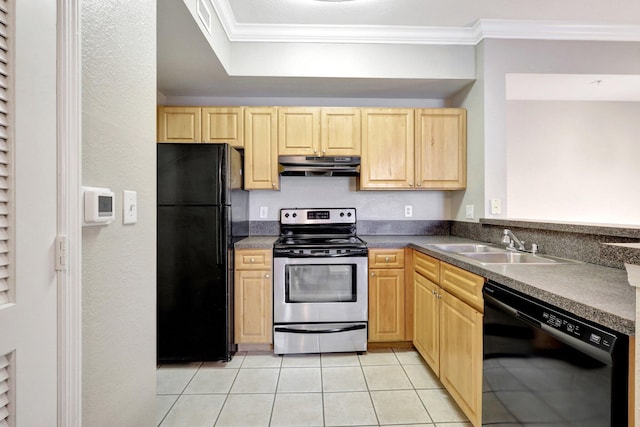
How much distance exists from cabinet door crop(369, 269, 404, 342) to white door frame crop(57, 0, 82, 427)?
215 cm

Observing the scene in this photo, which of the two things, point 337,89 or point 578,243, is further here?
point 337,89

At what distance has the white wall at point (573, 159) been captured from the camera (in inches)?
142

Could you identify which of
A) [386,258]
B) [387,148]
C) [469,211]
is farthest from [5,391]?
[469,211]

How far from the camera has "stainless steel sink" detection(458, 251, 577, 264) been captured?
6.08ft

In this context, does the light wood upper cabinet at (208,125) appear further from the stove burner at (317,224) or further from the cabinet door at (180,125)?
the stove burner at (317,224)

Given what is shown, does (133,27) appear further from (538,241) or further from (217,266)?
(538,241)

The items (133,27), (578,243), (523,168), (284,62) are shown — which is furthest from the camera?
(523,168)

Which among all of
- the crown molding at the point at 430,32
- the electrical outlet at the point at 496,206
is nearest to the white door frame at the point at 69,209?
the crown molding at the point at 430,32

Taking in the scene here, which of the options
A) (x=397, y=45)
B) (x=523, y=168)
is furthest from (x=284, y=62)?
(x=523, y=168)

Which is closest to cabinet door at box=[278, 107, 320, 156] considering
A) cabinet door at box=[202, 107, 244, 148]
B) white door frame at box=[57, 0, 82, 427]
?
cabinet door at box=[202, 107, 244, 148]

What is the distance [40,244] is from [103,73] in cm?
55

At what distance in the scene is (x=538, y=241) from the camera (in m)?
2.09

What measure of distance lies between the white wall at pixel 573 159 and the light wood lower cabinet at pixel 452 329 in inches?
79.8

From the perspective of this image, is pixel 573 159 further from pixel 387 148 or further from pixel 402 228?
pixel 387 148
